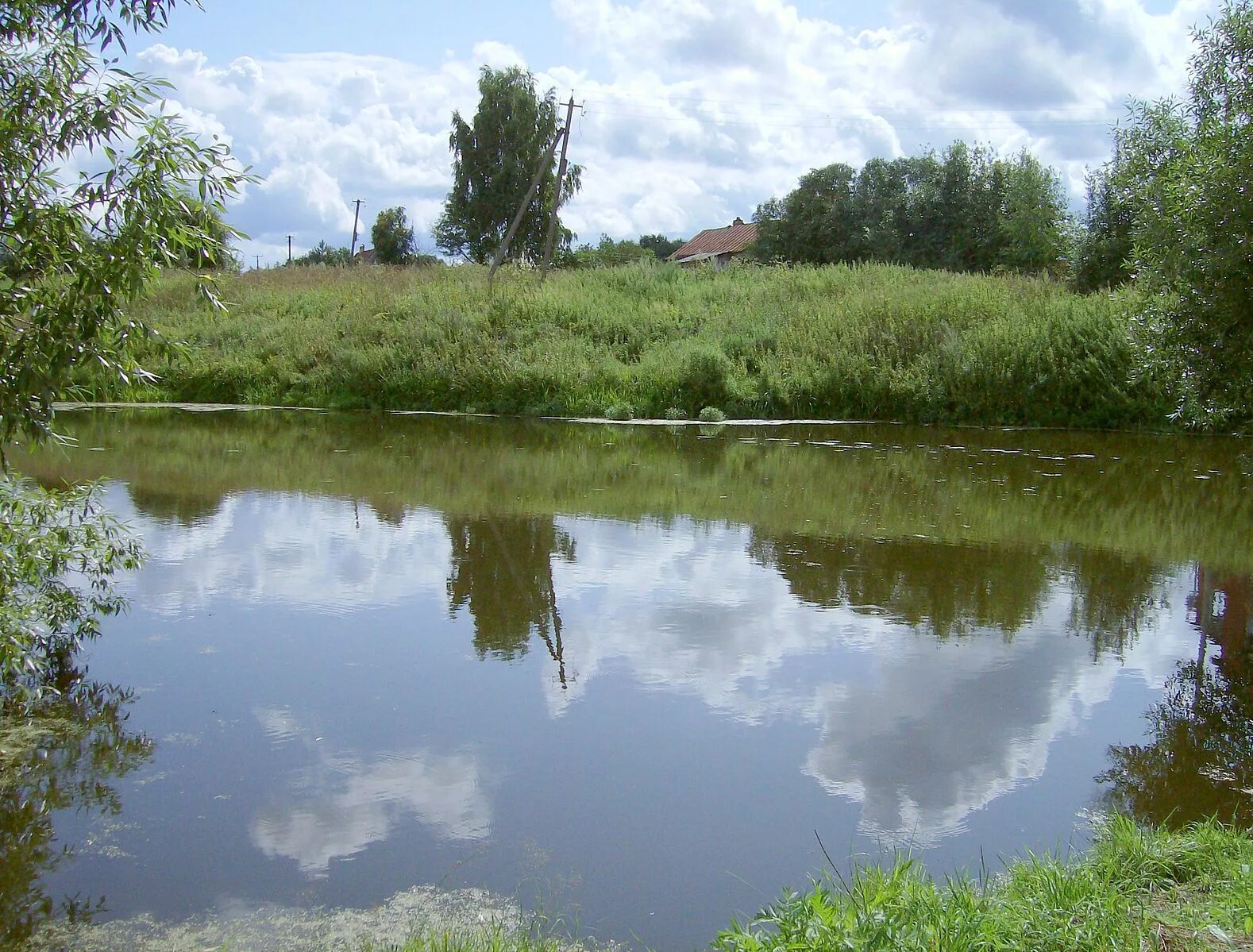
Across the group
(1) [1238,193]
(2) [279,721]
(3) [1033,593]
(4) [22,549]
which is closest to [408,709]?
(2) [279,721]

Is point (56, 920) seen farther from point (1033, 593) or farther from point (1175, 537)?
point (1175, 537)

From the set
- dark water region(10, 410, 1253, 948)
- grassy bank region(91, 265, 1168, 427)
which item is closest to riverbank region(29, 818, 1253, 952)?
dark water region(10, 410, 1253, 948)

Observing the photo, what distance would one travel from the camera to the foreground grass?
3.28m

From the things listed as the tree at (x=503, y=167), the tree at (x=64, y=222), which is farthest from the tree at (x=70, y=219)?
the tree at (x=503, y=167)

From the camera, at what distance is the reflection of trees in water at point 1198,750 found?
16.0 ft

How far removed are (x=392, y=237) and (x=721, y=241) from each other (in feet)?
78.8

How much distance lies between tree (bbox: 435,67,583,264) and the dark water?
1749 inches

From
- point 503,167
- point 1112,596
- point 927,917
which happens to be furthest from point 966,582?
point 503,167

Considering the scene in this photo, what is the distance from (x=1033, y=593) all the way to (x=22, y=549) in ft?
23.5

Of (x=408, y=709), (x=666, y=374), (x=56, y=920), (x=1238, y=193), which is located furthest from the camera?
(x=666, y=374)

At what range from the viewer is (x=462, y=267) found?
36.2 meters

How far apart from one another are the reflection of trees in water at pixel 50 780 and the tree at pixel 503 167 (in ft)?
162

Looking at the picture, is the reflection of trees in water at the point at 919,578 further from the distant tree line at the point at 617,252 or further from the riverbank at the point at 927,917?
the distant tree line at the point at 617,252

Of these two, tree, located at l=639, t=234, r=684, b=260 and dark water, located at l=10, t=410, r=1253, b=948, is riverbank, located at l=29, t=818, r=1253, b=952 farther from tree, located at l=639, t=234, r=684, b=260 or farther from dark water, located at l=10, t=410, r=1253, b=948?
tree, located at l=639, t=234, r=684, b=260
